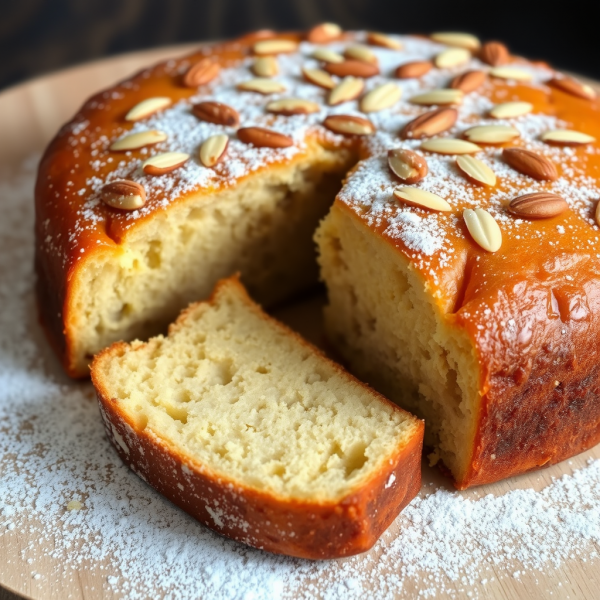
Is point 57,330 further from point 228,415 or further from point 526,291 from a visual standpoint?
point 526,291

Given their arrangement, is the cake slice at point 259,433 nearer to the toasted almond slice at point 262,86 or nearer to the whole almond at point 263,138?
the whole almond at point 263,138

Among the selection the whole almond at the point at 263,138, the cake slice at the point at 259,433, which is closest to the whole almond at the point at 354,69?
the whole almond at the point at 263,138

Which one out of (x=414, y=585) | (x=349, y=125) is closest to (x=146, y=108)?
(x=349, y=125)

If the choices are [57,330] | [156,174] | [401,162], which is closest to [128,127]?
[156,174]

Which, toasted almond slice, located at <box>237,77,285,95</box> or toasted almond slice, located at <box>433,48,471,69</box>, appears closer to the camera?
toasted almond slice, located at <box>237,77,285,95</box>

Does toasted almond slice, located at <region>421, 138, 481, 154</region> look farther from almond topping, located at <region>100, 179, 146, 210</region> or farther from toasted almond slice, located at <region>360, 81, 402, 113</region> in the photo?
almond topping, located at <region>100, 179, 146, 210</region>

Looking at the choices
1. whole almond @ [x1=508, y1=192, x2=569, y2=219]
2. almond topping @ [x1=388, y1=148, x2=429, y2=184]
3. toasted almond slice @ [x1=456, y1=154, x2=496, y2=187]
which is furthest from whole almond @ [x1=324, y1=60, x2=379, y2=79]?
whole almond @ [x1=508, y1=192, x2=569, y2=219]

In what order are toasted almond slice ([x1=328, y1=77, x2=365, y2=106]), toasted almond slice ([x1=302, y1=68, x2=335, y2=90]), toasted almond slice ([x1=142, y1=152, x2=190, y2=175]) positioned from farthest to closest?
toasted almond slice ([x1=302, y1=68, x2=335, y2=90]) < toasted almond slice ([x1=328, y1=77, x2=365, y2=106]) < toasted almond slice ([x1=142, y1=152, x2=190, y2=175])

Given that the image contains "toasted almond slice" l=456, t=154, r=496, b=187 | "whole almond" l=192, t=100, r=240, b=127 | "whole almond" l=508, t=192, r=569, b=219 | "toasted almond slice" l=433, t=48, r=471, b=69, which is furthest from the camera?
"toasted almond slice" l=433, t=48, r=471, b=69
